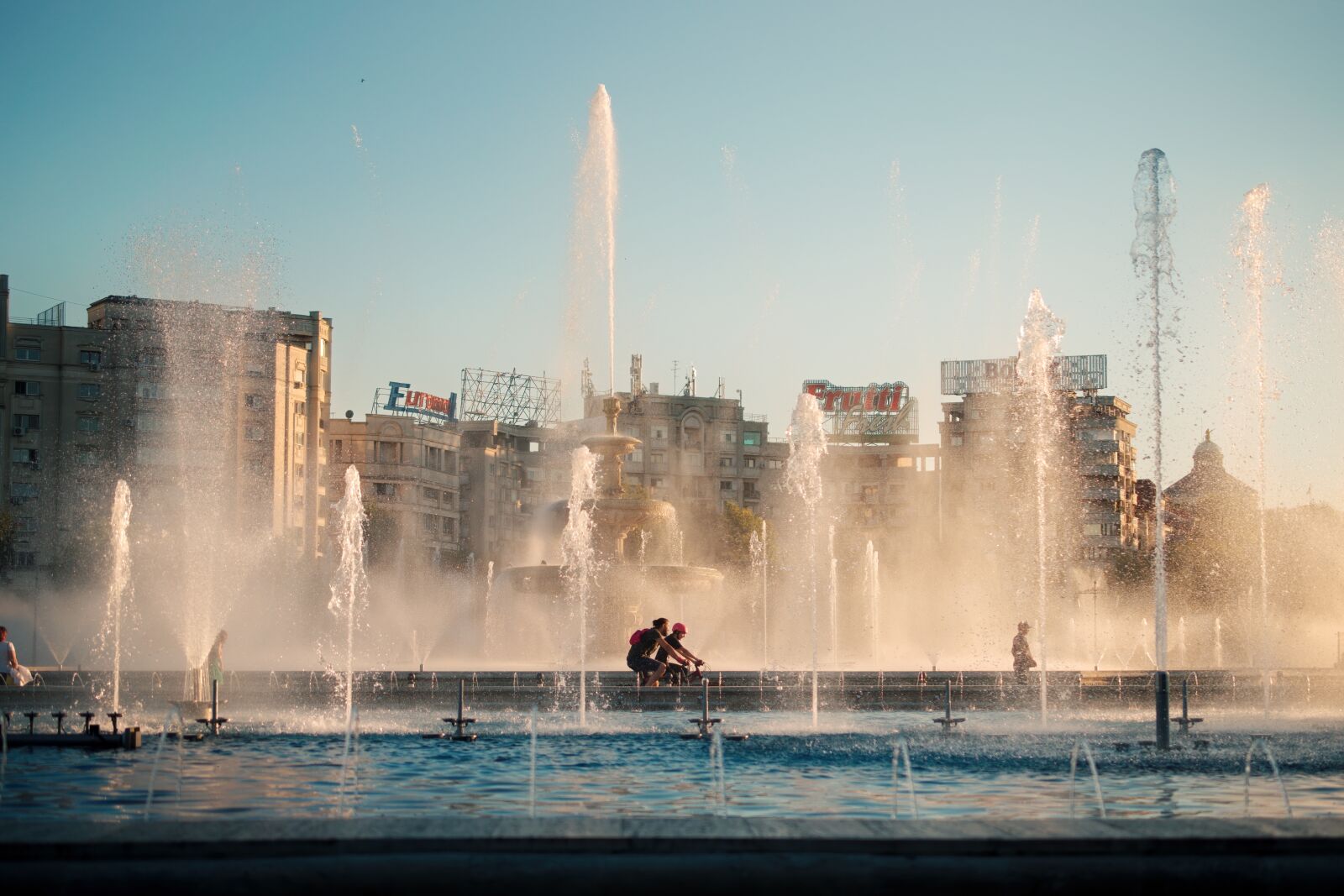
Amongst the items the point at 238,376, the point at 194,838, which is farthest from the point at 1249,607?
the point at 194,838

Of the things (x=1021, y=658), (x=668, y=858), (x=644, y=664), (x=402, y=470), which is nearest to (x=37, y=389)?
(x=402, y=470)

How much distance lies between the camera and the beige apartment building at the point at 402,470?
359 ft

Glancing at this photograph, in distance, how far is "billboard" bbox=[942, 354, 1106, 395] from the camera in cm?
11206

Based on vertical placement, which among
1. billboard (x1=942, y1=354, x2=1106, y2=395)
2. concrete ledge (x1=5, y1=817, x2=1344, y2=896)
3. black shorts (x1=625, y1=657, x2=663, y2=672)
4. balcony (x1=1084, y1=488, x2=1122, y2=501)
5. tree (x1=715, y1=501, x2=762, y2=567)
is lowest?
concrete ledge (x1=5, y1=817, x2=1344, y2=896)

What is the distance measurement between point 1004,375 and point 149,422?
2418 inches

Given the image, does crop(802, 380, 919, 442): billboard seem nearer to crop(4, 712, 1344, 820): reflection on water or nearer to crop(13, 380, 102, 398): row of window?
crop(13, 380, 102, 398): row of window

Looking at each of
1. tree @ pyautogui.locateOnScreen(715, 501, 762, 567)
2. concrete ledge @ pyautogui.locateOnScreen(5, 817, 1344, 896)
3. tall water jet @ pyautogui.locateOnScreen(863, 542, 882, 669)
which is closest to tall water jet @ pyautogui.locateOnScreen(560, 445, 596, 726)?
tall water jet @ pyautogui.locateOnScreen(863, 542, 882, 669)

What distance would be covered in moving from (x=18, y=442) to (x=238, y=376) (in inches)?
491

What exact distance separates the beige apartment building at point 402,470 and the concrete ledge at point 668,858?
324 ft

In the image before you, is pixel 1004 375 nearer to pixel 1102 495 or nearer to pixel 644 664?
pixel 1102 495

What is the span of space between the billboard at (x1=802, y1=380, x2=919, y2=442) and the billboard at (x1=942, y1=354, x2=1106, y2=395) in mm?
8825

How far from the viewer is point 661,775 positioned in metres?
15.4

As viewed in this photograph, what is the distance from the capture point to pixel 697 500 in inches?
5010

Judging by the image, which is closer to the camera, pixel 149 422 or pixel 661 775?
pixel 661 775
